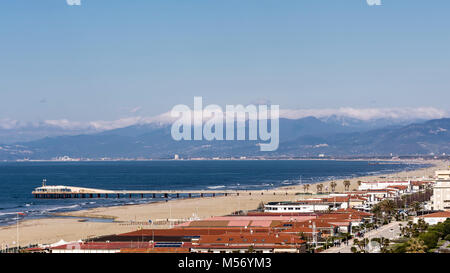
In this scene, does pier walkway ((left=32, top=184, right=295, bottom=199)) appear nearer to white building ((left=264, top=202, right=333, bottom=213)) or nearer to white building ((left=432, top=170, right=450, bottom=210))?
white building ((left=264, top=202, right=333, bottom=213))

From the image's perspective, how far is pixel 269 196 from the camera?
100m

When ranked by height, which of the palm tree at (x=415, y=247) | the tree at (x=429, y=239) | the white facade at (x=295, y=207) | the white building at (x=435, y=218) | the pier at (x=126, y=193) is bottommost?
the pier at (x=126, y=193)

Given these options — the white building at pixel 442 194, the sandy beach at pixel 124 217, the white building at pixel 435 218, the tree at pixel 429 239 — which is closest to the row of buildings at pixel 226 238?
the white building at pixel 435 218

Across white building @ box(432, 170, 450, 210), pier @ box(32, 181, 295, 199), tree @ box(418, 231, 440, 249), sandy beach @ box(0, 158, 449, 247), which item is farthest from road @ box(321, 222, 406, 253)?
pier @ box(32, 181, 295, 199)

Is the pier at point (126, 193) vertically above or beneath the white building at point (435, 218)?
beneath

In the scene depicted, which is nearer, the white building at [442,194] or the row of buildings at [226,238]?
the row of buildings at [226,238]

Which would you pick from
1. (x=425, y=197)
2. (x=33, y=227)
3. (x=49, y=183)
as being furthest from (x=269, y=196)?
(x=49, y=183)

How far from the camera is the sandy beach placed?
53422mm

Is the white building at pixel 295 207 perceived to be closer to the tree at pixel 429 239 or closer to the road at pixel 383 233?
the road at pixel 383 233

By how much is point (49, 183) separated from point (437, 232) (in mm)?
118004

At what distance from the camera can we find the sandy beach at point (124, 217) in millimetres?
53422

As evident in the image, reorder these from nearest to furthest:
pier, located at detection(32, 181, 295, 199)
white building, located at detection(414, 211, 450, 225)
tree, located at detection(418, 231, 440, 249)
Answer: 1. tree, located at detection(418, 231, 440, 249)
2. white building, located at detection(414, 211, 450, 225)
3. pier, located at detection(32, 181, 295, 199)

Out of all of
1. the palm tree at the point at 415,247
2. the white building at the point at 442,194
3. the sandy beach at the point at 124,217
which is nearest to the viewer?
the palm tree at the point at 415,247
